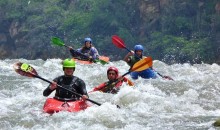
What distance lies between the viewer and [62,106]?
8070 millimetres

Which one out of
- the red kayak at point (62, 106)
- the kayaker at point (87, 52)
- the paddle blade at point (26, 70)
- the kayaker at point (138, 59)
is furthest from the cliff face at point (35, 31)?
the red kayak at point (62, 106)

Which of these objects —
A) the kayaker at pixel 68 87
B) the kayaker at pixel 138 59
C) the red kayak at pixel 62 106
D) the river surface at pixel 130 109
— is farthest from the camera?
the kayaker at pixel 138 59

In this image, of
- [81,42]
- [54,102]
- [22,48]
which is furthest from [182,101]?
[22,48]

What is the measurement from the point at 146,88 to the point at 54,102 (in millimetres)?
3736

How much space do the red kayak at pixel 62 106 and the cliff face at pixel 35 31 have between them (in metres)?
20.6

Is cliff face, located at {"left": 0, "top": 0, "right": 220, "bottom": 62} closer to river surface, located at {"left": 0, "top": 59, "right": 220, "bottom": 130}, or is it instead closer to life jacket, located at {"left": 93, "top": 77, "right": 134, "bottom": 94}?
river surface, located at {"left": 0, "top": 59, "right": 220, "bottom": 130}

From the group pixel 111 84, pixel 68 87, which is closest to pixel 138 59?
pixel 111 84

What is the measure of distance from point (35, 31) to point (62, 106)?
34.2 meters

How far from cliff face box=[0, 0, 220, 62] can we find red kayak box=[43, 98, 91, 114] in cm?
2062

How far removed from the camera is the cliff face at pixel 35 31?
3519 centimetres

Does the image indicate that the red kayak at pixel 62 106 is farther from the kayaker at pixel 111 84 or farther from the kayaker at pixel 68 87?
the kayaker at pixel 111 84

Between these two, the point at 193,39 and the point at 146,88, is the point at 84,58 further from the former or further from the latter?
the point at 193,39

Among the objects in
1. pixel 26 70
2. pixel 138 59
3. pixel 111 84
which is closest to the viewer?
pixel 26 70

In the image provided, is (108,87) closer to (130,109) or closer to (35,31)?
(130,109)
